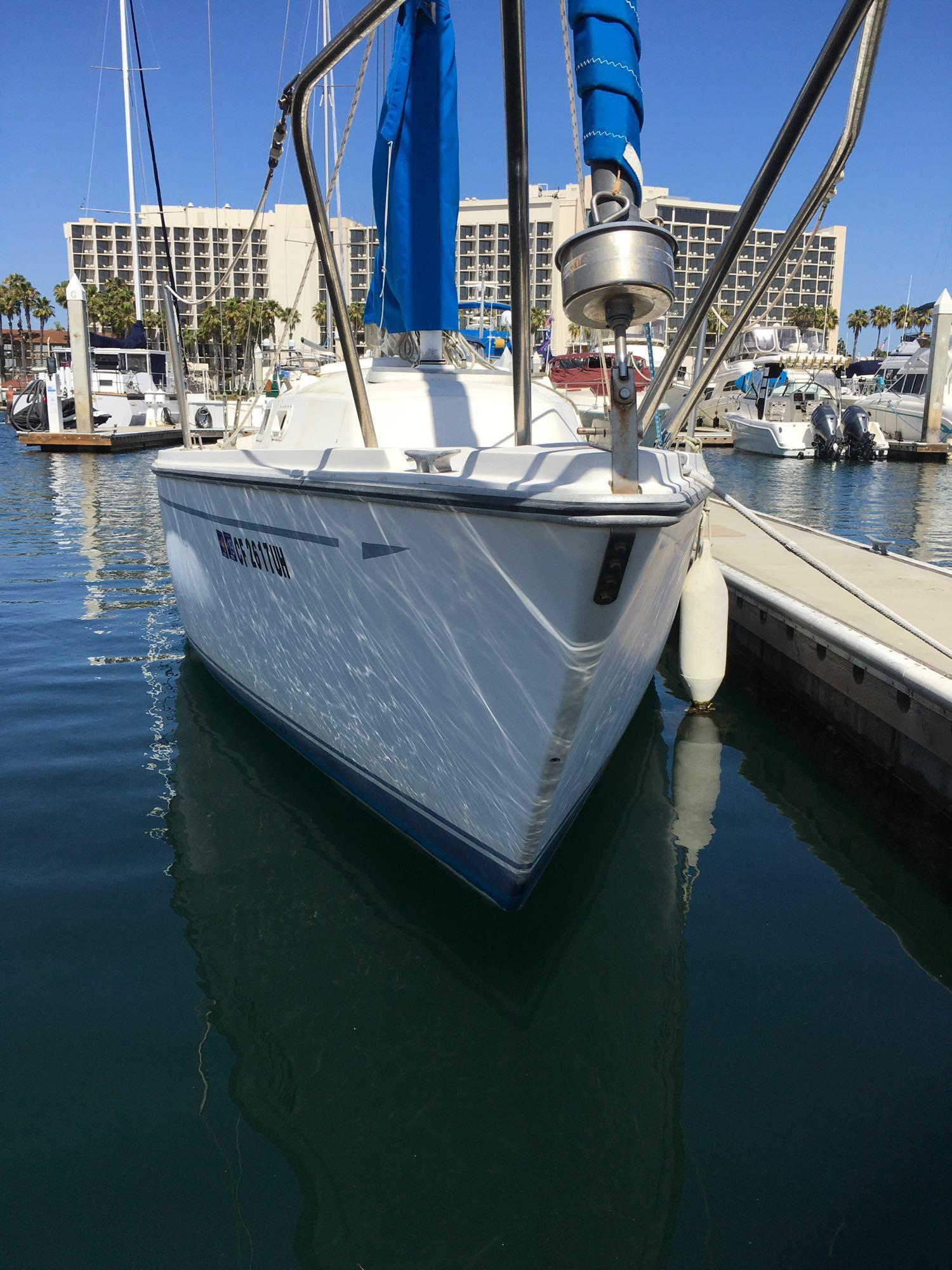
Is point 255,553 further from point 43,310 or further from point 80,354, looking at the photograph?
point 43,310

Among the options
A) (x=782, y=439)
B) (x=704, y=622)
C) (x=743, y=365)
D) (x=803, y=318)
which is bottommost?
(x=704, y=622)

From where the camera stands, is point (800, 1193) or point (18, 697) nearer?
point (800, 1193)

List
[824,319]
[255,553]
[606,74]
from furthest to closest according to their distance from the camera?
[824,319], [255,553], [606,74]

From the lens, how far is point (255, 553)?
4480mm

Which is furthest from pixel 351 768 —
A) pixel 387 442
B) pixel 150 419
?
pixel 150 419

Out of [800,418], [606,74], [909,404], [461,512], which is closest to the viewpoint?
[606,74]

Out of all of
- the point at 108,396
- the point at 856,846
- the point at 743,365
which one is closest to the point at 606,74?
the point at 856,846

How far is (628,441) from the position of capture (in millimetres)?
2582

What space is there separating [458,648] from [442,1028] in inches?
51.5

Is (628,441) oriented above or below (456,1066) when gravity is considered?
above

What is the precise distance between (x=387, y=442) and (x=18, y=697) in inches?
135

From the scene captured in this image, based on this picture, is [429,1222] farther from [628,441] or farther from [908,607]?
[908,607]

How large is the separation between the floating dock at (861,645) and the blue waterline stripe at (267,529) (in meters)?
3.05

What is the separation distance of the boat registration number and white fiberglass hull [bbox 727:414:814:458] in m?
29.8
